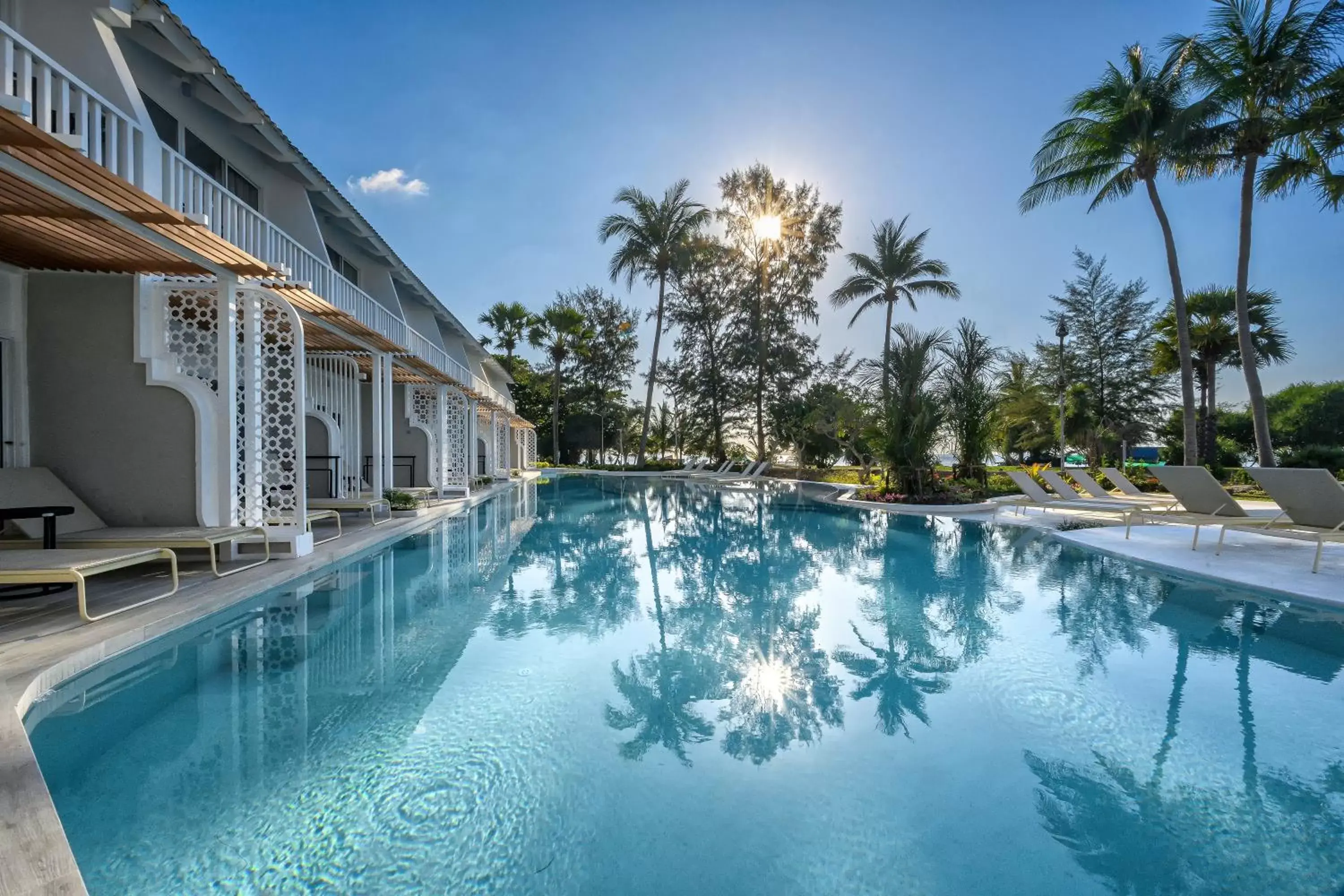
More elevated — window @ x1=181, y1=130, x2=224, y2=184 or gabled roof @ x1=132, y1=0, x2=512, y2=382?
gabled roof @ x1=132, y1=0, x2=512, y2=382

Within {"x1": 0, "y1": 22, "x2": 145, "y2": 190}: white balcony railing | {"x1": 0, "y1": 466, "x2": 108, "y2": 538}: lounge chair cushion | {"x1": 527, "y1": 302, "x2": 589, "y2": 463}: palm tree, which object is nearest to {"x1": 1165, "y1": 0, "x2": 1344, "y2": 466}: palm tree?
{"x1": 0, "y1": 22, "x2": 145, "y2": 190}: white balcony railing

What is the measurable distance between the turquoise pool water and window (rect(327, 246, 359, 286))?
9.16m

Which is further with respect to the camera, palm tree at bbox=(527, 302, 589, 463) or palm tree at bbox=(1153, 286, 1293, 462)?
palm tree at bbox=(527, 302, 589, 463)

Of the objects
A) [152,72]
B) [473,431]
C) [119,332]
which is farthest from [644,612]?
[473,431]

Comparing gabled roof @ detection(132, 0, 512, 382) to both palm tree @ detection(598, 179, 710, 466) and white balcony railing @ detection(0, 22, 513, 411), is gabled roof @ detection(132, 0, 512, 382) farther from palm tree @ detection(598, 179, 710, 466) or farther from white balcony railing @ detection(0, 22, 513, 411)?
palm tree @ detection(598, 179, 710, 466)

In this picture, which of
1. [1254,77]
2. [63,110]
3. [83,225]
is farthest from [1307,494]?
[83,225]

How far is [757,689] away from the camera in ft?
11.9

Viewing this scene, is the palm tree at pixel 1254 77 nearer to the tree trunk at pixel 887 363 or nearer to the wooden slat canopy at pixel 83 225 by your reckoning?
the tree trunk at pixel 887 363

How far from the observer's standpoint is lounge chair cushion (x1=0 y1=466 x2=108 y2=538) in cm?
534

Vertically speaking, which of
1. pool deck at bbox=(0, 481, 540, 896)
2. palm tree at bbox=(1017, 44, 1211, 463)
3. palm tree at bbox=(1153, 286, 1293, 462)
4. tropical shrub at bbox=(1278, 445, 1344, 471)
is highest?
palm tree at bbox=(1017, 44, 1211, 463)

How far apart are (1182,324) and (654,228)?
62.1 ft

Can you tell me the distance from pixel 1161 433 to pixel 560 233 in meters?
28.9

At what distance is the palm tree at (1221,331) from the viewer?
19.3 m

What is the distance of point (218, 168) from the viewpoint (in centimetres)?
844
